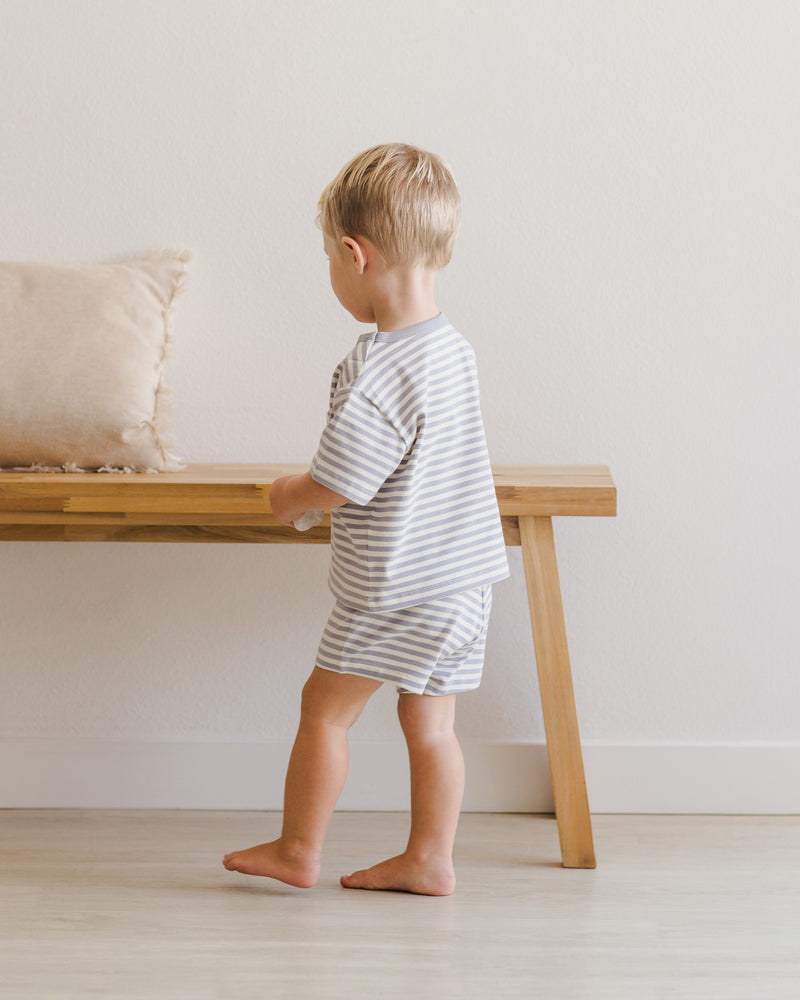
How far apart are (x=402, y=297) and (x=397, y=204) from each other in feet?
0.31

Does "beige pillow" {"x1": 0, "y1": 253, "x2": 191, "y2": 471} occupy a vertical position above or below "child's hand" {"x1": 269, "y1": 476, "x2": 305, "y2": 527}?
above

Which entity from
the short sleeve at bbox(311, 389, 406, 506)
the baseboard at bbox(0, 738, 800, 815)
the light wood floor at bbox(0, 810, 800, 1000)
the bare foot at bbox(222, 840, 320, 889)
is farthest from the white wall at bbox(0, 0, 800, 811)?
the short sleeve at bbox(311, 389, 406, 506)

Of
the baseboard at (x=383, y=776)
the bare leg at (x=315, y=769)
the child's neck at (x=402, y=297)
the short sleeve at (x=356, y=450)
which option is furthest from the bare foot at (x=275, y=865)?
the child's neck at (x=402, y=297)

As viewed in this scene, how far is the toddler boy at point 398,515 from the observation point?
1.08 m

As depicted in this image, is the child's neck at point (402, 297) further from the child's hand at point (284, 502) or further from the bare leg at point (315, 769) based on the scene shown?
the bare leg at point (315, 769)

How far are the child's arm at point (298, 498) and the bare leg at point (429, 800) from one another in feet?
0.80

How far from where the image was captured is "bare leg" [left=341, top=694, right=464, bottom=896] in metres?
1.17

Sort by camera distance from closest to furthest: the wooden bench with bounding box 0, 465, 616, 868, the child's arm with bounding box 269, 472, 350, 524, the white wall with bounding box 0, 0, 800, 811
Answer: the child's arm with bounding box 269, 472, 350, 524 < the wooden bench with bounding box 0, 465, 616, 868 < the white wall with bounding box 0, 0, 800, 811

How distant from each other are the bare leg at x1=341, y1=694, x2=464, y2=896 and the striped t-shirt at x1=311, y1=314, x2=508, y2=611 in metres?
0.14

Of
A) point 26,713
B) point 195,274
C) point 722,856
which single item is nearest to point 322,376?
point 195,274

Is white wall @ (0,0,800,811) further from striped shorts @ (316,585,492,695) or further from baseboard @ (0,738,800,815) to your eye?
striped shorts @ (316,585,492,695)

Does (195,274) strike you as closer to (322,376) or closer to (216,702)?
(322,376)

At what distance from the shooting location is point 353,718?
1.18 meters

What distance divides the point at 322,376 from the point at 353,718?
0.51 metres
